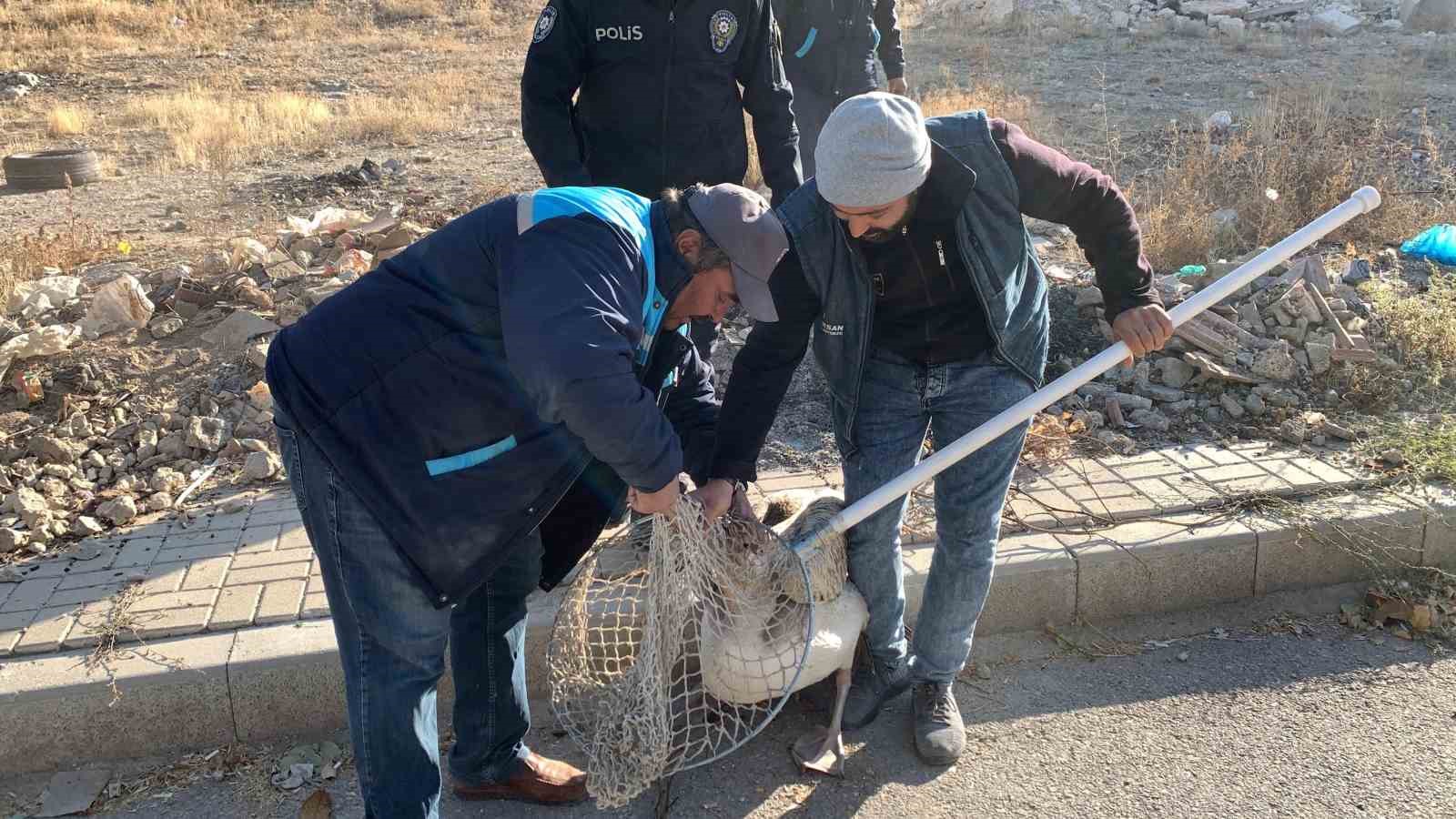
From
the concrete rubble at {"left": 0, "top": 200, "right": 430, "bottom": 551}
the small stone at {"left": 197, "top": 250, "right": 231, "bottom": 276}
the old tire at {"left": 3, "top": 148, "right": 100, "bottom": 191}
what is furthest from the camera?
the old tire at {"left": 3, "top": 148, "right": 100, "bottom": 191}

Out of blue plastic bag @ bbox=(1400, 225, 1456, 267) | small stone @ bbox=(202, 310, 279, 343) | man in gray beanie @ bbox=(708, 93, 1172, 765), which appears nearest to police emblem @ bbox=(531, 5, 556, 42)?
man in gray beanie @ bbox=(708, 93, 1172, 765)

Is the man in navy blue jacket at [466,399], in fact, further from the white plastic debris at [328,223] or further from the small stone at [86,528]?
the white plastic debris at [328,223]

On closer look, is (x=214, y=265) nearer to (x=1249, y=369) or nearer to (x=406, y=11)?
(x=1249, y=369)

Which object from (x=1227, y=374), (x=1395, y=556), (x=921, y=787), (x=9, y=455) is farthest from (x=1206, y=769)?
(x=9, y=455)

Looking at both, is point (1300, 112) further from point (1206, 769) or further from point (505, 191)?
point (1206, 769)

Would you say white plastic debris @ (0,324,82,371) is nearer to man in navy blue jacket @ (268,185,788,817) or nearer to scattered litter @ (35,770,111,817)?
scattered litter @ (35,770,111,817)

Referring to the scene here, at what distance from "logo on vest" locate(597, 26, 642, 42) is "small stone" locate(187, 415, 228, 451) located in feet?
8.25

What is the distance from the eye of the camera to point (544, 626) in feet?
11.8

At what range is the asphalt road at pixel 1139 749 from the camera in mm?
3121

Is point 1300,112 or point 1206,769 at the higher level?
point 1300,112

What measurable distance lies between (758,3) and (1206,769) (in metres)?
3.22

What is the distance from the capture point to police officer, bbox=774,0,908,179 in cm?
618

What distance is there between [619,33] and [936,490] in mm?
2131

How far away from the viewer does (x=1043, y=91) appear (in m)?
14.0
